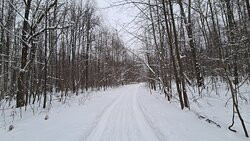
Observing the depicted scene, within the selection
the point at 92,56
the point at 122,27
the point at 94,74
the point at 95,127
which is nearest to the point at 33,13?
the point at 122,27

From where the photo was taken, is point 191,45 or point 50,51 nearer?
point 50,51

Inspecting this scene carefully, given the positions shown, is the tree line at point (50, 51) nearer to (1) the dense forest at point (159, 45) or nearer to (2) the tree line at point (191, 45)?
(1) the dense forest at point (159, 45)

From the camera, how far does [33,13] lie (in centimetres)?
1102

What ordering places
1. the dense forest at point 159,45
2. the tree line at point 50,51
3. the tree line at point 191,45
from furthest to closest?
the tree line at point 50,51 → the dense forest at point 159,45 → the tree line at point 191,45

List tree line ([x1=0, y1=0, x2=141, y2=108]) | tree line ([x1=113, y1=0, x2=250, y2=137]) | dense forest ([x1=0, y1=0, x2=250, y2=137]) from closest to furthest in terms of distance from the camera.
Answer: tree line ([x1=113, y1=0, x2=250, y2=137]) → dense forest ([x1=0, y1=0, x2=250, y2=137]) → tree line ([x1=0, y1=0, x2=141, y2=108])

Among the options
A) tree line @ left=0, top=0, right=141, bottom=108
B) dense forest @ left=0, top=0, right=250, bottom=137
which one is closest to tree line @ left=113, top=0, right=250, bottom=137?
dense forest @ left=0, top=0, right=250, bottom=137

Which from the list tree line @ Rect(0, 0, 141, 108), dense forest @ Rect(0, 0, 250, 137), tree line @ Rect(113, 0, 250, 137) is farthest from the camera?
tree line @ Rect(0, 0, 141, 108)

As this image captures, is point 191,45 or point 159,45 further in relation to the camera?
point 191,45

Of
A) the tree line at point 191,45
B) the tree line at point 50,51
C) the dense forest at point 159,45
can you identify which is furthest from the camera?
the tree line at point 50,51

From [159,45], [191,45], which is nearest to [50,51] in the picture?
[159,45]

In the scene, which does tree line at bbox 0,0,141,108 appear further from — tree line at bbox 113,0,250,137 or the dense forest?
tree line at bbox 113,0,250,137

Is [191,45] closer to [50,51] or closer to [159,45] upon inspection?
[159,45]

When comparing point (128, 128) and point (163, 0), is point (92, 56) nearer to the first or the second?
point (163, 0)

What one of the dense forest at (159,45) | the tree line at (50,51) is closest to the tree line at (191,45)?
the dense forest at (159,45)
